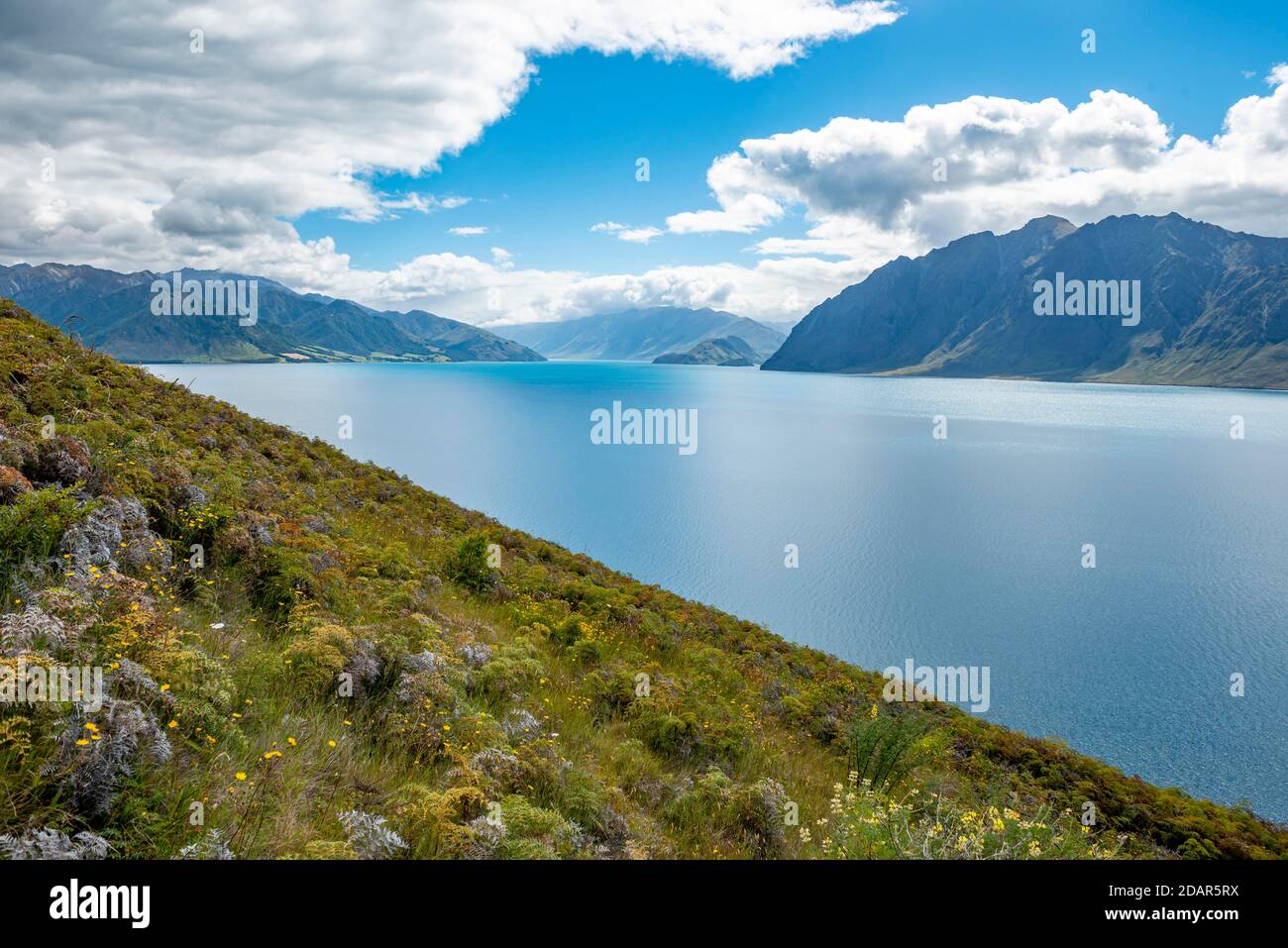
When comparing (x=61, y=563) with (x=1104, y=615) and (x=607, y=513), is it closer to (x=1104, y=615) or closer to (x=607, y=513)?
(x=1104, y=615)

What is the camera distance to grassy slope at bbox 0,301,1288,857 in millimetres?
4996

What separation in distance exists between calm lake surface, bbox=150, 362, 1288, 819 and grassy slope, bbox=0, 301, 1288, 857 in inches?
478

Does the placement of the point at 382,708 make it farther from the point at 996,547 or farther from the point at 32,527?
the point at 996,547

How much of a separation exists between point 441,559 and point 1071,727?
2959cm

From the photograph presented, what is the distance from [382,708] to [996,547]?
56.1 meters

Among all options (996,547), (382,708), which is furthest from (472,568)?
(996,547)

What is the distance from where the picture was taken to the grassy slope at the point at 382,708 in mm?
4996

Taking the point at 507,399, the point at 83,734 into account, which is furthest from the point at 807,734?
the point at 507,399

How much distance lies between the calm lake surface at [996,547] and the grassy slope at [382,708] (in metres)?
12.1

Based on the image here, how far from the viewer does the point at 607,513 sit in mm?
63938

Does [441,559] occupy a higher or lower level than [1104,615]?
higher

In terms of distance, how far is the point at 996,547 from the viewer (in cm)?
5275

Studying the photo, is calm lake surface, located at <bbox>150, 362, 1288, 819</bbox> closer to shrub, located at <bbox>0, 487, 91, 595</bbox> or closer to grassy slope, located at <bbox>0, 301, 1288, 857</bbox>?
grassy slope, located at <bbox>0, 301, 1288, 857</bbox>
